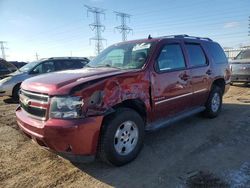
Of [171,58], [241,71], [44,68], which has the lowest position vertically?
[241,71]

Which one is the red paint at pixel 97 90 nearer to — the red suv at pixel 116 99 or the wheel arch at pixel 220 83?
the red suv at pixel 116 99

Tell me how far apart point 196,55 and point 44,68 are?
6.69 meters

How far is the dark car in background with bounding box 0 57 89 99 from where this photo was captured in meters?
9.61

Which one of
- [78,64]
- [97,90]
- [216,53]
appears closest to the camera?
[97,90]

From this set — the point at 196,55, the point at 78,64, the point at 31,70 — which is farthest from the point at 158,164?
the point at 78,64

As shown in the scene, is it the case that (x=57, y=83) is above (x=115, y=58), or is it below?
below

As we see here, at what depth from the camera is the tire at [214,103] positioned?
6.09m

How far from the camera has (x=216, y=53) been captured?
647 cm

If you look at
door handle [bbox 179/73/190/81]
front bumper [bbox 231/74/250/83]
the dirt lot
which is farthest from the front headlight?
front bumper [bbox 231/74/250/83]

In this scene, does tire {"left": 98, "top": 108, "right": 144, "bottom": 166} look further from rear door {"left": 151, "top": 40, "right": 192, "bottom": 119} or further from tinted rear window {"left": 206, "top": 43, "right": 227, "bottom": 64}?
tinted rear window {"left": 206, "top": 43, "right": 227, "bottom": 64}

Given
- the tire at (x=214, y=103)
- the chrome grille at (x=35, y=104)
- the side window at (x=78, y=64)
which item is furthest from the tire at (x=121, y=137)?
the side window at (x=78, y=64)

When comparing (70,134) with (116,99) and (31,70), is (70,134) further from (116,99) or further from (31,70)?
(31,70)

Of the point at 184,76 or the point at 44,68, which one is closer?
the point at 184,76

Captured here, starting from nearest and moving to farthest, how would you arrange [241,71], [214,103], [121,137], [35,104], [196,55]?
[35,104] → [121,137] → [196,55] → [214,103] → [241,71]
